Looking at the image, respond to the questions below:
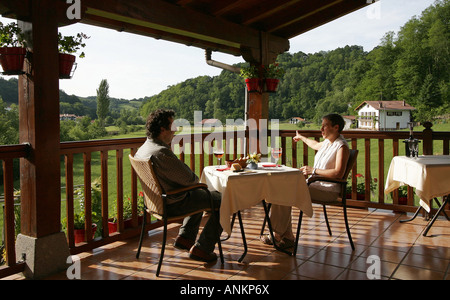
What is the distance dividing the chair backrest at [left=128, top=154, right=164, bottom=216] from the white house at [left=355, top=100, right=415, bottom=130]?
3613 mm

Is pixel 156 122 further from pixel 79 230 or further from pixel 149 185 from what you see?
pixel 79 230

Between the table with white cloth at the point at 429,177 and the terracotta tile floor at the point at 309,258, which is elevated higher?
the table with white cloth at the point at 429,177

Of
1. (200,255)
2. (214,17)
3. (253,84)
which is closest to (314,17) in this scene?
(253,84)

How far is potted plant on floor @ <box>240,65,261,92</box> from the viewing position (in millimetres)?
4883

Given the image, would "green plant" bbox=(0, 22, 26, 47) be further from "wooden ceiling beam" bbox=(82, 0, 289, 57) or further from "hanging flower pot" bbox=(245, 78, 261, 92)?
"hanging flower pot" bbox=(245, 78, 261, 92)

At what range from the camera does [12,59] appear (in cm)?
239

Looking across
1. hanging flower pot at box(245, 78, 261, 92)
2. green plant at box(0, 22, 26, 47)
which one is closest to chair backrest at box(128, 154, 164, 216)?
green plant at box(0, 22, 26, 47)

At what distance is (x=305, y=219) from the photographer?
4.27 meters

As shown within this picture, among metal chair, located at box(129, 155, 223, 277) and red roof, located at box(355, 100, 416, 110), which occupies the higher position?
red roof, located at box(355, 100, 416, 110)

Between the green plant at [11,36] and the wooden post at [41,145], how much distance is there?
66 millimetres

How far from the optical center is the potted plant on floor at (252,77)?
4883 mm

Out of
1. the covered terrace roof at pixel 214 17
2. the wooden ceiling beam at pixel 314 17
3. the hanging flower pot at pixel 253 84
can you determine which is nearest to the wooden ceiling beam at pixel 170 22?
the covered terrace roof at pixel 214 17

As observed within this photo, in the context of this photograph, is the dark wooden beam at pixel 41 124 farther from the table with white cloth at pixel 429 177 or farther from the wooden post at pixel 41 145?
the table with white cloth at pixel 429 177
